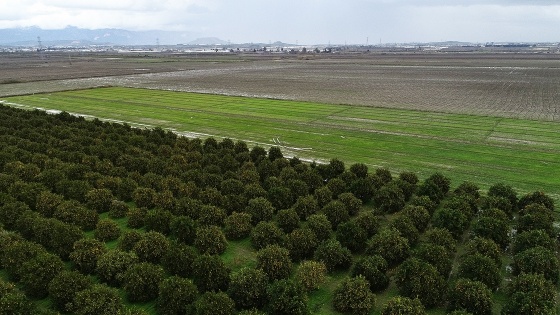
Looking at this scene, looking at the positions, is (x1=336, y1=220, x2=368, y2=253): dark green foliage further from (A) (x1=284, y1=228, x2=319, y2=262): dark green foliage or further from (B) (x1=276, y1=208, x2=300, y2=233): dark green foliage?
(B) (x1=276, y1=208, x2=300, y2=233): dark green foliage

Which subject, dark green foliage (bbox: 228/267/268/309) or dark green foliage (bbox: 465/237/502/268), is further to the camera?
dark green foliage (bbox: 465/237/502/268)

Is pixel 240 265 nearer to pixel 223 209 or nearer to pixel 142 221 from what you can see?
pixel 223 209

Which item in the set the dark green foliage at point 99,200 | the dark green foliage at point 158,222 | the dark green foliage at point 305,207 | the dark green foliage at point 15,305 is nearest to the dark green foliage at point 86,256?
the dark green foliage at point 15,305

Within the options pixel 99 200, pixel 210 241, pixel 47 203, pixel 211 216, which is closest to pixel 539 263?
pixel 210 241

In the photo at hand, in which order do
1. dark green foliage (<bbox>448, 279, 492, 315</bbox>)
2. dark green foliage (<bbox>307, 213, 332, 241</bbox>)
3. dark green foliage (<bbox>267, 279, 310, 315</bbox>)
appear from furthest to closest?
dark green foliage (<bbox>307, 213, 332, 241</bbox>)
dark green foliage (<bbox>448, 279, 492, 315</bbox>)
dark green foliage (<bbox>267, 279, 310, 315</bbox>)

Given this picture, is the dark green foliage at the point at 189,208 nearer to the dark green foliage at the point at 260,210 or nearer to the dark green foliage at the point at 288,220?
the dark green foliage at the point at 260,210

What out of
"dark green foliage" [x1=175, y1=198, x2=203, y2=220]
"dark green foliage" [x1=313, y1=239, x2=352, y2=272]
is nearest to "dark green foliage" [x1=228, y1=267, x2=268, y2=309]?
"dark green foliage" [x1=313, y1=239, x2=352, y2=272]

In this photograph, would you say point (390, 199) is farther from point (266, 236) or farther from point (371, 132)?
point (371, 132)
